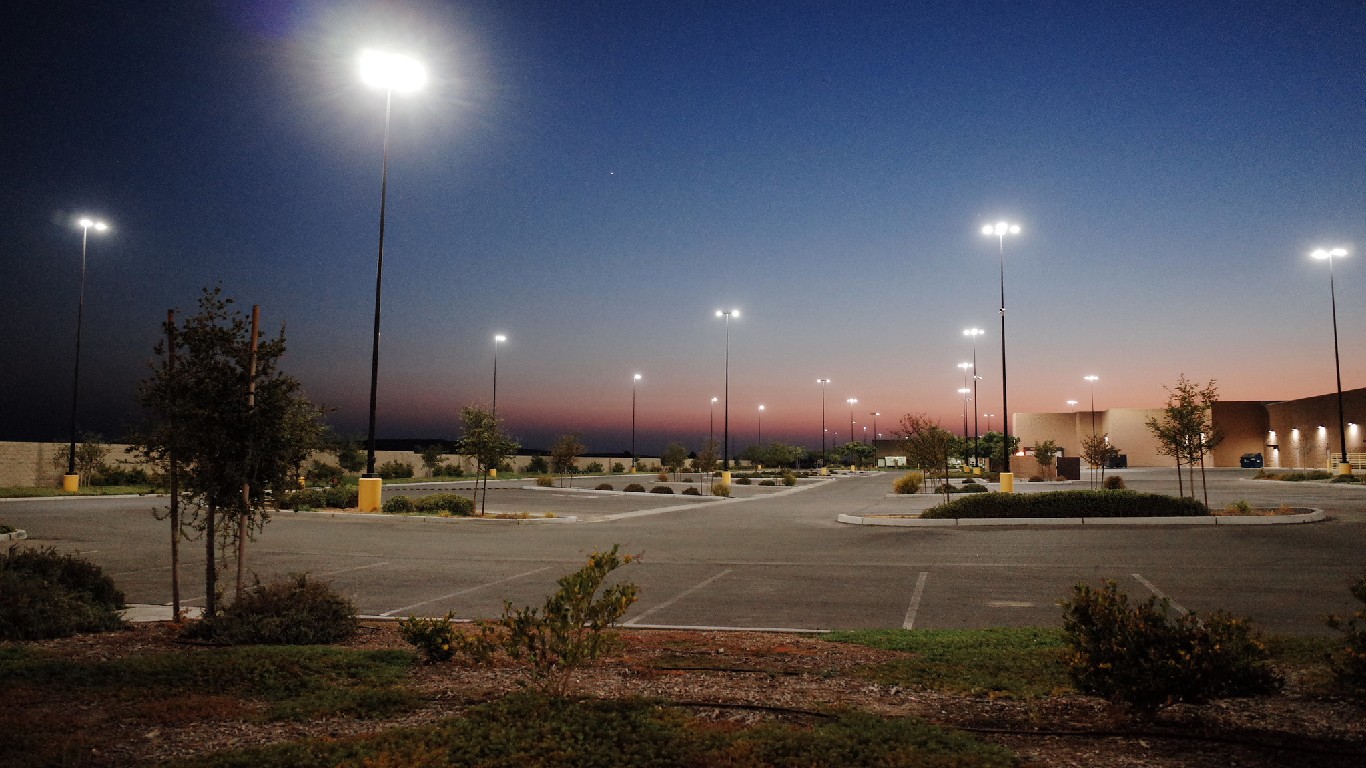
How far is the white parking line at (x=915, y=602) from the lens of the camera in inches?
371

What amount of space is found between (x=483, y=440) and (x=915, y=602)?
1725 cm

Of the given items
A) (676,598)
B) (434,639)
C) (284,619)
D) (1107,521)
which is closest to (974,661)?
(434,639)

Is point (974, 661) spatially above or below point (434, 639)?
below

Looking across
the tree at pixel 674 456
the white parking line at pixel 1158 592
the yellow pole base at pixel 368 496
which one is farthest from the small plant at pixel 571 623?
the tree at pixel 674 456

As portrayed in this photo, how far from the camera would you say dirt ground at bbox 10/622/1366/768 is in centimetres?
466

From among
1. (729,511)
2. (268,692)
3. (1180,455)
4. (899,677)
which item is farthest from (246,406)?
(1180,455)

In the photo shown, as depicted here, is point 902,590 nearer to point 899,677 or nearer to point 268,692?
point 899,677

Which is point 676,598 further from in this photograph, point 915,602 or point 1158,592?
point 1158,592

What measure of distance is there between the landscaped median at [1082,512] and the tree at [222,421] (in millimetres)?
16531

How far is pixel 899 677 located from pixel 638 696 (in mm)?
2078

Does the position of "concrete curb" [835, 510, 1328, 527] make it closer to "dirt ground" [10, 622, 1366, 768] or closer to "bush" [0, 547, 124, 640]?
"dirt ground" [10, 622, 1366, 768]

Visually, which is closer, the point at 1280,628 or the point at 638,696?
the point at 638,696

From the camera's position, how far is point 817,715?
17.6 ft

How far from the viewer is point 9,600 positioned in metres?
8.06
